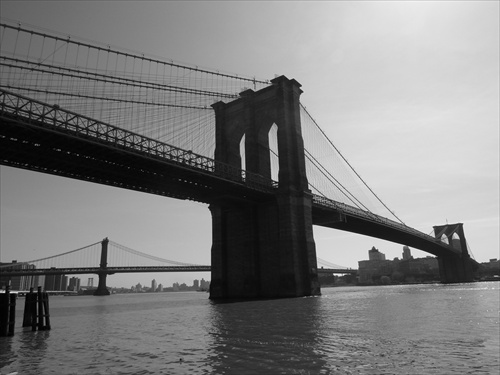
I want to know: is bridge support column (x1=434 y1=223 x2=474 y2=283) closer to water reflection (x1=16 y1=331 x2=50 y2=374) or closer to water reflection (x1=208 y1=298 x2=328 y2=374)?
water reflection (x1=208 y1=298 x2=328 y2=374)

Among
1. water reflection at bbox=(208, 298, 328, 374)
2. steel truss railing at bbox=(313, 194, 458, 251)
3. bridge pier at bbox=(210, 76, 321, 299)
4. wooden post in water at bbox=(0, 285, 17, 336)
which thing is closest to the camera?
water reflection at bbox=(208, 298, 328, 374)

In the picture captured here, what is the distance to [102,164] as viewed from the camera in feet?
116

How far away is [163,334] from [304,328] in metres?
6.08

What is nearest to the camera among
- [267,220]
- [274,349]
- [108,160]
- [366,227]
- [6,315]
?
[274,349]

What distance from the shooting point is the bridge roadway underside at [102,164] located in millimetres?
28766

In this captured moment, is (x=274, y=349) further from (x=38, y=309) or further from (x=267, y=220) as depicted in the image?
(x=267, y=220)

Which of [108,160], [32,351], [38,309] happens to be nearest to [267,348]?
[32,351]

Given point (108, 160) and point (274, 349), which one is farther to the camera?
point (108, 160)

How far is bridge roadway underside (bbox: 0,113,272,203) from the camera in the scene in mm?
28766

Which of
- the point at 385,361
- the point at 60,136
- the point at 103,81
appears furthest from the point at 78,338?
the point at 103,81

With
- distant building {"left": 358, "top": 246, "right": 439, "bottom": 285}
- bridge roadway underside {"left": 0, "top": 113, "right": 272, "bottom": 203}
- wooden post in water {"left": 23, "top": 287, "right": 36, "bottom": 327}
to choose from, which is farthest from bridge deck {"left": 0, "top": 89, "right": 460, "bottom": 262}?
distant building {"left": 358, "top": 246, "right": 439, "bottom": 285}

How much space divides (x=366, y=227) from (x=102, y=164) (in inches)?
1934

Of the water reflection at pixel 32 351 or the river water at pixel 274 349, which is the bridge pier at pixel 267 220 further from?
the water reflection at pixel 32 351

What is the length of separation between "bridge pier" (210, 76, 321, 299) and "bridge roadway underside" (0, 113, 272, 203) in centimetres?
332
